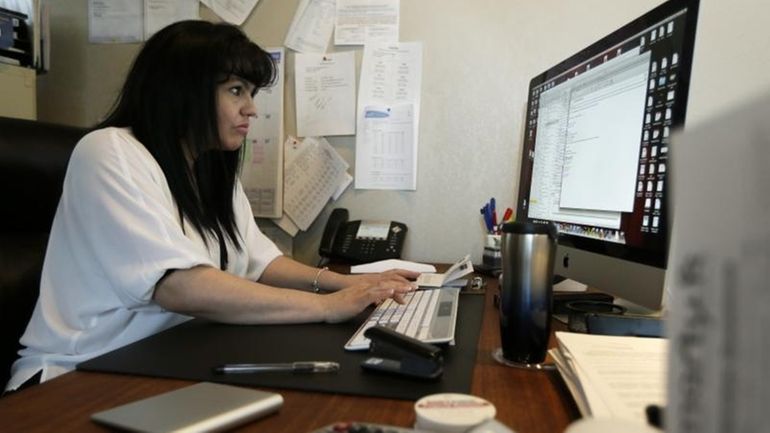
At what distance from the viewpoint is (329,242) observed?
1.55 metres

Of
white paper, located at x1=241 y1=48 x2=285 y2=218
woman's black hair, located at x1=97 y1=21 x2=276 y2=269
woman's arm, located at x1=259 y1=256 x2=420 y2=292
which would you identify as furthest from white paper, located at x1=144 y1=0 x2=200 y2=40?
woman's arm, located at x1=259 y1=256 x2=420 y2=292

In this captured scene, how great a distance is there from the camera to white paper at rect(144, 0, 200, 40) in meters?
1.72

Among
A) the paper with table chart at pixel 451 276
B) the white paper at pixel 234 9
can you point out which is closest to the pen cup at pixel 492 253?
the paper with table chart at pixel 451 276

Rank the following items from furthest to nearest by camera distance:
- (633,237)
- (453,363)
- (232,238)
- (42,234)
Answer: (232,238) → (42,234) → (633,237) → (453,363)

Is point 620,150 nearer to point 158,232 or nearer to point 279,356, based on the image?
point 279,356

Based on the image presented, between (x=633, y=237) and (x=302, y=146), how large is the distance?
115cm

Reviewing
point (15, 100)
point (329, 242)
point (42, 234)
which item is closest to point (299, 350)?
point (42, 234)

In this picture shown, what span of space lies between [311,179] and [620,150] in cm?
105

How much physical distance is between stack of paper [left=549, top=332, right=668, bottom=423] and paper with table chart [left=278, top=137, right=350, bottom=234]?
1.09 m

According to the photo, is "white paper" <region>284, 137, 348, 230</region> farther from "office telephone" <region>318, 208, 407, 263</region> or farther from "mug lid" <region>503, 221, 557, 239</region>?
"mug lid" <region>503, 221, 557, 239</region>

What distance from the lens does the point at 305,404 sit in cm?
51

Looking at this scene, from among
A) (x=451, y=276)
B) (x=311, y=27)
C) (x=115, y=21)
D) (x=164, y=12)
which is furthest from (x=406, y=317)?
(x=115, y=21)

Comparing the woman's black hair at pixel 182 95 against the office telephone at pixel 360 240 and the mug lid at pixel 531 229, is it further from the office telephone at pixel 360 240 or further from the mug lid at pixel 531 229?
the mug lid at pixel 531 229

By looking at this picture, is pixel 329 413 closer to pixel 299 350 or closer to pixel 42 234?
pixel 299 350
